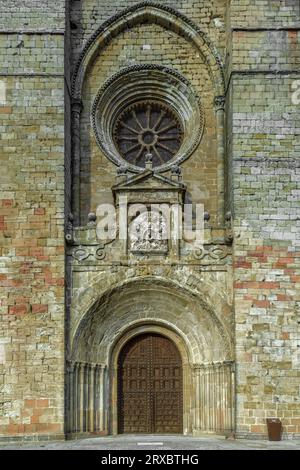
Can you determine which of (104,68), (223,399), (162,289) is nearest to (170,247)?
(162,289)

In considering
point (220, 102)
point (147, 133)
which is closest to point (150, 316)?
point (147, 133)

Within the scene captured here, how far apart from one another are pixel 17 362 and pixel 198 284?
128 inches

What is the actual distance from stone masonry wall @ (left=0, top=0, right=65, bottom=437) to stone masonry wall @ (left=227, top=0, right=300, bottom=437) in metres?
2.95

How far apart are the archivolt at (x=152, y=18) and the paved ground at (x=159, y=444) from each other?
6344 mm

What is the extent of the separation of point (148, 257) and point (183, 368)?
2.08m

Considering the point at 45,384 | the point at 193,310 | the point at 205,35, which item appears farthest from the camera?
the point at 205,35

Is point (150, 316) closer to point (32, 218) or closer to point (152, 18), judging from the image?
point (32, 218)

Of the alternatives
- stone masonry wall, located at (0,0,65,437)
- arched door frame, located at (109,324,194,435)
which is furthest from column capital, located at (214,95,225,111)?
arched door frame, located at (109,324,194,435)

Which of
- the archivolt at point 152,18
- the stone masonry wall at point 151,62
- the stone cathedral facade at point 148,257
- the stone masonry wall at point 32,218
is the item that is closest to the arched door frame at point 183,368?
the stone cathedral facade at point 148,257

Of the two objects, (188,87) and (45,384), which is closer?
(45,384)

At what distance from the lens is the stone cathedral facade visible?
14.8m

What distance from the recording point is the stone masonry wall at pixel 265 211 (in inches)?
578
